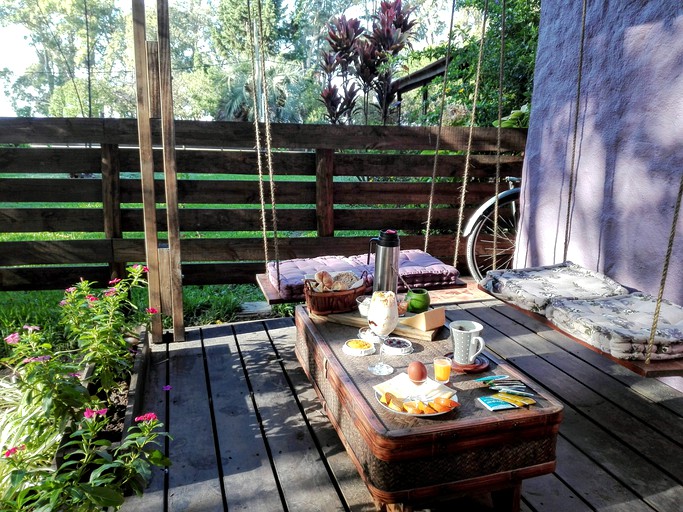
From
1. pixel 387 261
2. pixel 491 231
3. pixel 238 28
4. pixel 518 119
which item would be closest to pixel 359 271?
pixel 387 261

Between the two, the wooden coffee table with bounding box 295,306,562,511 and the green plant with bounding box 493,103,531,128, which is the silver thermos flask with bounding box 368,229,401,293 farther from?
the green plant with bounding box 493,103,531,128

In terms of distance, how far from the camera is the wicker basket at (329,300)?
233 cm

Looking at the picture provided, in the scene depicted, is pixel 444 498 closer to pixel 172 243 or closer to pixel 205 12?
pixel 172 243

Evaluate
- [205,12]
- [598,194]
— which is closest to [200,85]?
[205,12]

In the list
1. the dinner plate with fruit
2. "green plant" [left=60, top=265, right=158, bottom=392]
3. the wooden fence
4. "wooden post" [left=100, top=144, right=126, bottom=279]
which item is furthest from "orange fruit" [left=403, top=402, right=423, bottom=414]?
"wooden post" [left=100, top=144, right=126, bottom=279]

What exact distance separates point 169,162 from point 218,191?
118 cm

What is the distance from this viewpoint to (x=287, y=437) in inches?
84.4

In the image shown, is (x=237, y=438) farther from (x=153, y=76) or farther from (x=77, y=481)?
(x=153, y=76)

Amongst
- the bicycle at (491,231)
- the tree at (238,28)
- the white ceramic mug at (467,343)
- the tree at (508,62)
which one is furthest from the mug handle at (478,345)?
the tree at (238,28)

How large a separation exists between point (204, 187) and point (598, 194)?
108 inches

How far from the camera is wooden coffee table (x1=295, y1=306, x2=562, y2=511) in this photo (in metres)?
1.47

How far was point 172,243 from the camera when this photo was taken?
297cm

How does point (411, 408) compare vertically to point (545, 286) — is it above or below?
below

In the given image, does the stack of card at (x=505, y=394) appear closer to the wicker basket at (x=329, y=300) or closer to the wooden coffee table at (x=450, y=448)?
the wooden coffee table at (x=450, y=448)
